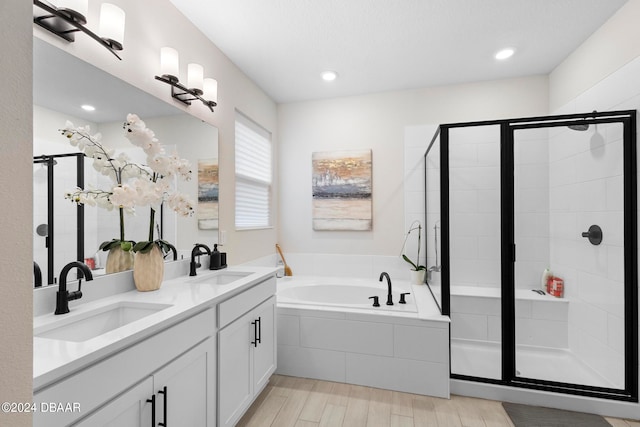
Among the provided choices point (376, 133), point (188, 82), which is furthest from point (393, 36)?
point (188, 82)

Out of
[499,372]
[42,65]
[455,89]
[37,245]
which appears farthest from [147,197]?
[455,89]

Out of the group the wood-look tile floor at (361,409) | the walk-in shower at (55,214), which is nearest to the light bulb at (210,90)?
the walk-in shower at (55,214)

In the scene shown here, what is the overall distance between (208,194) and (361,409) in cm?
178

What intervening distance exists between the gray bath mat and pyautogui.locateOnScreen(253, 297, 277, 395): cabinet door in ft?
4.99

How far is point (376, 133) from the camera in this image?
326 cm

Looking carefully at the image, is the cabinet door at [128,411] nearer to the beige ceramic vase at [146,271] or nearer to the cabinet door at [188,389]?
the cabinet door at [188,389]

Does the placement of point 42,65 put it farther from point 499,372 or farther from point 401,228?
point 499,372

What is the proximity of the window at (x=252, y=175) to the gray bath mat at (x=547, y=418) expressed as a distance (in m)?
2.37

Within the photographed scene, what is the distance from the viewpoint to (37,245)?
116 cm

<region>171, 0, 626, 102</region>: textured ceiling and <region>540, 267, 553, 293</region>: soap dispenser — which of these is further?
<region>540, 267, 553, 293</region>: soap dispenser

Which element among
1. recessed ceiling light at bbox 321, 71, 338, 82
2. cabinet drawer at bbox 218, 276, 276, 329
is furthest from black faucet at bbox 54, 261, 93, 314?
recessed ceiling light at bbox 321, 71, 338, 82

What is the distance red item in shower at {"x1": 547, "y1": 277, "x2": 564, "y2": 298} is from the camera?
94.1 inches

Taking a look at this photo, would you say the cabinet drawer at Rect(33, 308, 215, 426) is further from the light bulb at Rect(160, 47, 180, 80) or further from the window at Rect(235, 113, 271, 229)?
the window at Rect(235, 113, 271, 229)

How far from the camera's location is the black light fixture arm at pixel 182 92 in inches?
69.9
